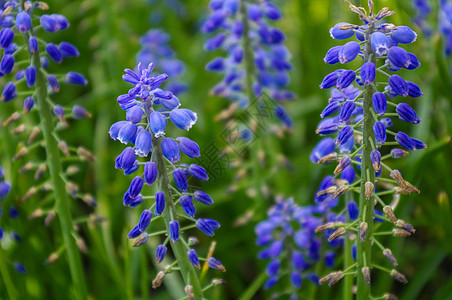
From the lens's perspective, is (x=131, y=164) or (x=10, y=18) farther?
(x=10, y=18)


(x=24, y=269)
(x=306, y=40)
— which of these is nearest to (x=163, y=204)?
(x=24, y=269)

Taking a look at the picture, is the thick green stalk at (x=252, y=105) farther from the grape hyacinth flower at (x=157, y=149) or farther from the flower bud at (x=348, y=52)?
the flower bud at (x=348, y=52)

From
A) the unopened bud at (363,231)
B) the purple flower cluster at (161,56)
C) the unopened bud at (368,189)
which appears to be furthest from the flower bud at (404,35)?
the purple flower cluster at (161,56)

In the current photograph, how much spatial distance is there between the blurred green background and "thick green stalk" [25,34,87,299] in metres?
0.39

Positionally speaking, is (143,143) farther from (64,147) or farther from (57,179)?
(57,179)

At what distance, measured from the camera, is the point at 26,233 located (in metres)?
4.56

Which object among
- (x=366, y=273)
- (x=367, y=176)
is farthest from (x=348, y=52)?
(x=366, y=273)

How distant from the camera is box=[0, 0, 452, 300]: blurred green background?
4.73 meters

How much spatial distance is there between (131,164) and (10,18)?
167cm

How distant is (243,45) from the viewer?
5059 mm

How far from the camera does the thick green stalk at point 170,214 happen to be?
3.00 metres

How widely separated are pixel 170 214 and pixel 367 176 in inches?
48.2

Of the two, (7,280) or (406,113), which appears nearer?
(406,113)

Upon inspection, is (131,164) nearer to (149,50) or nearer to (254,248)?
(254,248)
